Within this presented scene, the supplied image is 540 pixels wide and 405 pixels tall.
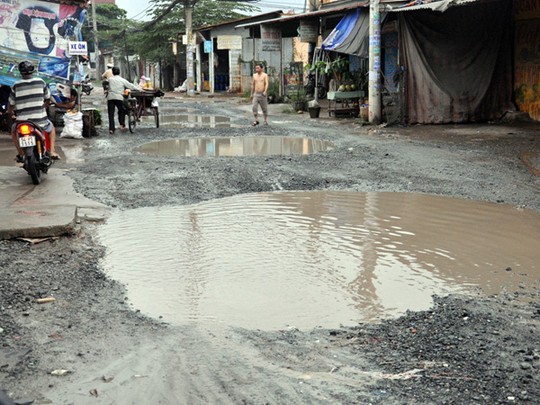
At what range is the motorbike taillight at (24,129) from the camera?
8.73m

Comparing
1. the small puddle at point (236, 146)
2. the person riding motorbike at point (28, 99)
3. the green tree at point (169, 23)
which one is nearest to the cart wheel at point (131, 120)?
the small puddle at point (236, 146)

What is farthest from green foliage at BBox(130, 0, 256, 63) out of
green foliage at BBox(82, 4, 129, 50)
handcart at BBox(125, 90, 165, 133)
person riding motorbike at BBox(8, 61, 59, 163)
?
person riding motorbike at BBox(8, 61, 59, 163)

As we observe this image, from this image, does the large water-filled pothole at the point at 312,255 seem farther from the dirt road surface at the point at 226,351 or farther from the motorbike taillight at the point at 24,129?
the motorbike taillight at the point at 24,129

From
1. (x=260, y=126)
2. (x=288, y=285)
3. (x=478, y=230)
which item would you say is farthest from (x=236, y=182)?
(x=260, y=126)

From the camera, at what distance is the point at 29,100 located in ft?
29.7

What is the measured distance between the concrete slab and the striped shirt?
0.91m

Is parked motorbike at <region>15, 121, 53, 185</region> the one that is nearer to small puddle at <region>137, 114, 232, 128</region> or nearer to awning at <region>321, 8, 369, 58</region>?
small puddle at <region>137, 114, 232, 128</region>

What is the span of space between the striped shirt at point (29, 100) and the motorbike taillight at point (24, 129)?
0.33 metres

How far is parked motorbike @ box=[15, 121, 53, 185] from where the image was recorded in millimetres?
8680

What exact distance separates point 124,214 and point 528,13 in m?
12.9

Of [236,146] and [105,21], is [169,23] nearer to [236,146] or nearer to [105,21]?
[105,21]

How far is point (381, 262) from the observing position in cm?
577

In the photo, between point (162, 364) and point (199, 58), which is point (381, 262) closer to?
point (162, 364)

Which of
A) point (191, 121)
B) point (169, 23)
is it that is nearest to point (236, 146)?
point (191, 121)
